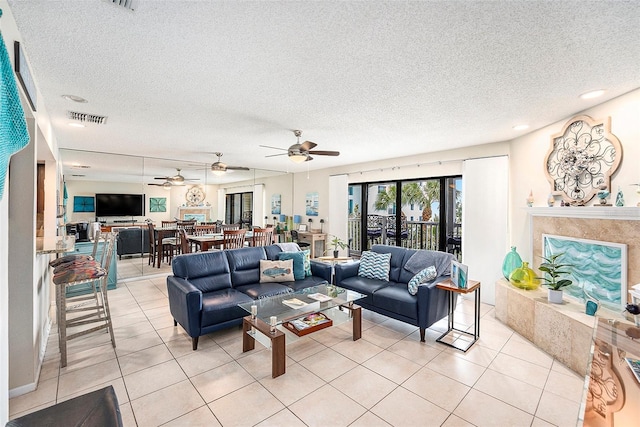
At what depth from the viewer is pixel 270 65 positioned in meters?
2.20

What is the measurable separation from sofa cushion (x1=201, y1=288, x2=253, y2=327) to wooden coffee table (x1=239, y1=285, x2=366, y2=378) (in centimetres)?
19

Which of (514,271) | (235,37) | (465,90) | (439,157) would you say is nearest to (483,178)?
(439,157)

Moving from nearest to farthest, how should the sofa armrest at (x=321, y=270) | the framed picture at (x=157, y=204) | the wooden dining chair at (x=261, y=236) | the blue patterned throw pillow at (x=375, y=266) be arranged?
the blue patterned throw pillow at (x=375, y=266)
the sofa armrest at (x=321, y=270)
the wooden dining chair at (x=261, y=236)
the framed picture at (x=157, y=204)

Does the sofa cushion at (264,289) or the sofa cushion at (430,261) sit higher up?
the sofa cushion at (430,261)

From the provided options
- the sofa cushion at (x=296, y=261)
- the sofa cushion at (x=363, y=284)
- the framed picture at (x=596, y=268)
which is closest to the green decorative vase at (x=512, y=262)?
the framed picture at (x=596, y=268)

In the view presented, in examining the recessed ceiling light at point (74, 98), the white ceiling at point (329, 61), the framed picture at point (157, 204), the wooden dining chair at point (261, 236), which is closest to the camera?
the white ceiling at point (329, 61)

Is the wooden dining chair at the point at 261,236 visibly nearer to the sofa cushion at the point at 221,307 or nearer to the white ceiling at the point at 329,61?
the sofa cushion at the point at 221,307

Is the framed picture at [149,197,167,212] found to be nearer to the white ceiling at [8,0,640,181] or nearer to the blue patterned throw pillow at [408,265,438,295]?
the white ceiling at [8,0,640,181]

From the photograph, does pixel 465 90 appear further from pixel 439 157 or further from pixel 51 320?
pixel 51 320

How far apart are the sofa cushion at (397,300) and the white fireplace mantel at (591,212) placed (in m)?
1.96

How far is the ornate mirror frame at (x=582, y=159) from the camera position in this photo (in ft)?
9.37

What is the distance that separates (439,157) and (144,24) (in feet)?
15.6

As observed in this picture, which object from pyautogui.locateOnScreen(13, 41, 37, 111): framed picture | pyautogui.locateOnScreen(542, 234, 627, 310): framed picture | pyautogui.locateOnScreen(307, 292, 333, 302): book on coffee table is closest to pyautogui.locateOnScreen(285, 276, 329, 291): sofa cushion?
pyautogui.locateOnScreen(307, 292, 333, 302): book on coffee table

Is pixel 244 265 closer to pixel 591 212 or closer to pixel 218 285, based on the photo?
pixel 218 285
